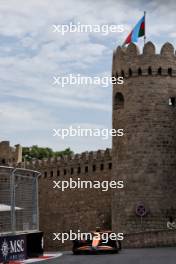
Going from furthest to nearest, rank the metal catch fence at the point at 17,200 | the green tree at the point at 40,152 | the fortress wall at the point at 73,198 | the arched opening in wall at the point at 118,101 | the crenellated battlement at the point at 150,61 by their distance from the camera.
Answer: the green tree at the point at 40,152 < the fortress wall at the point at 73,198 < the arched opening in wall at the point at 118,101 < the crenellated battlement at the point at 150,61 < the metal catch fence at the point at 17,200

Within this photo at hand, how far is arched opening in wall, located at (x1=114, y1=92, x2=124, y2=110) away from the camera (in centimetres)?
3897

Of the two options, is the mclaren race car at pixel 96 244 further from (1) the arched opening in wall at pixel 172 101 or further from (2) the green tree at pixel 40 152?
(2) the green tree at pixel 40 152

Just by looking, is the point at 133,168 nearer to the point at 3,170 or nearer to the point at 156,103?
the point at 156,103

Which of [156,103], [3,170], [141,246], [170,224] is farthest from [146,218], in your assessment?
[3,170]

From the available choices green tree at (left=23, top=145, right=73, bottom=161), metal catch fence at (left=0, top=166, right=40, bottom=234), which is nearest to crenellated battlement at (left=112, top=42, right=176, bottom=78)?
metal catch fence at (left=0, top=166, right=40, bottom=234)

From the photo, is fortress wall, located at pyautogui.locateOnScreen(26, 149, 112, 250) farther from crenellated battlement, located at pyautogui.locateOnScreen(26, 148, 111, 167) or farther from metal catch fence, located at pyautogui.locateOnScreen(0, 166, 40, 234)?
metal catch fence, located at pyautogui.locateOnScreen(0, 166, 40, 234)

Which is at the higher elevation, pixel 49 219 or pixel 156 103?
pixel 156 103

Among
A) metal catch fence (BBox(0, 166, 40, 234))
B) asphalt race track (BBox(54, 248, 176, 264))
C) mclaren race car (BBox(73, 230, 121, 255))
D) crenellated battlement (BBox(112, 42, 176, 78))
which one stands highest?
crenellated battlement (BBox(112, 42, 176, 78))

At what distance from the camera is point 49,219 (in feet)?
161

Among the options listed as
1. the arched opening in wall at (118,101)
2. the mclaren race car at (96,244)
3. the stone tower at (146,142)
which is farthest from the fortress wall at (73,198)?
the mclaren race car at (96,244)

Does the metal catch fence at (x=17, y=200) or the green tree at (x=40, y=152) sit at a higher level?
the green tree at (x=40, y=152)

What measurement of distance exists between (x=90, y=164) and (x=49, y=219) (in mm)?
5845

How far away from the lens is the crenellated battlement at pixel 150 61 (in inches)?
1495

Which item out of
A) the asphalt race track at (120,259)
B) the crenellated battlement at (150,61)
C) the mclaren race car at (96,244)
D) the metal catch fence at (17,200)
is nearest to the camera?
the metal catch fence at (17,200)
